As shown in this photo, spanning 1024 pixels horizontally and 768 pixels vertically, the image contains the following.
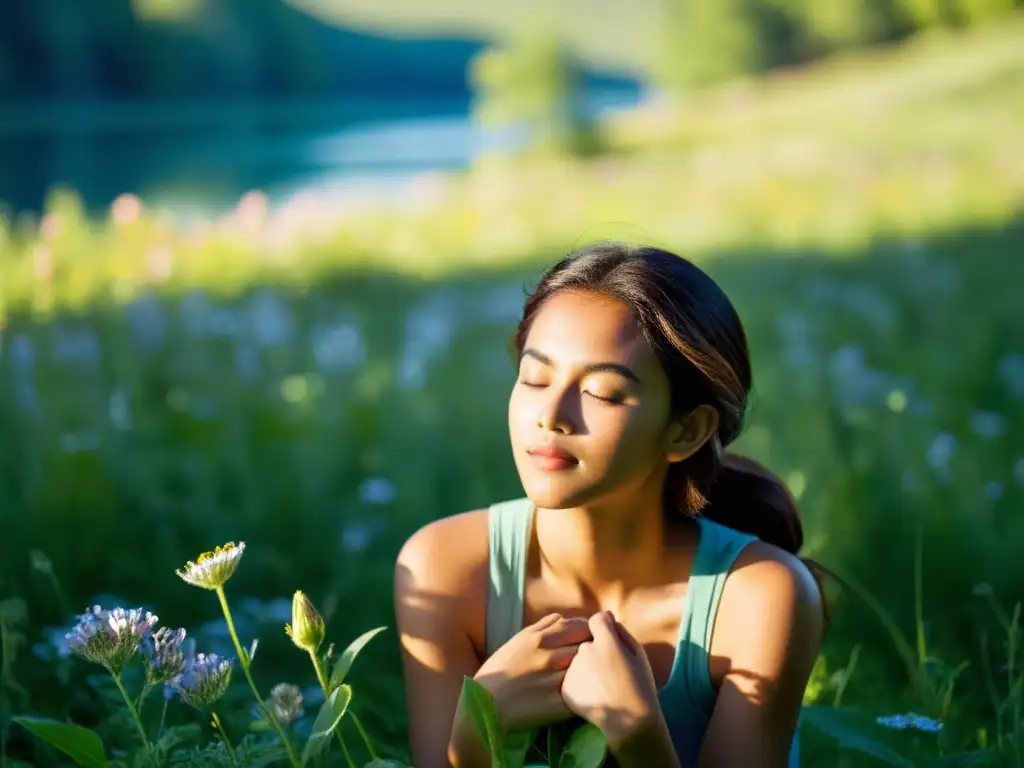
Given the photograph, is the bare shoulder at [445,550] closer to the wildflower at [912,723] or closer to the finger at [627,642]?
the finger at [627,642]

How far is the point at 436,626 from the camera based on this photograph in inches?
55.3

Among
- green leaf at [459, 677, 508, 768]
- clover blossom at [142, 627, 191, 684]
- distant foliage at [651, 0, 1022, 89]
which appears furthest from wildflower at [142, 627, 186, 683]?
distant foliage at [651, 0, 1022, 89]

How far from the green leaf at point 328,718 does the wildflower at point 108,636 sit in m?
0.18

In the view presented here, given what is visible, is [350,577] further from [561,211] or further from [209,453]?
[561,211]

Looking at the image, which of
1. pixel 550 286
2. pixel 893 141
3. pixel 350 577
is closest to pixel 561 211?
pixel 893 141

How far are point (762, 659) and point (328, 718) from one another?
0.47 m

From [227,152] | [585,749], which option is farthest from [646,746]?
[227,152]

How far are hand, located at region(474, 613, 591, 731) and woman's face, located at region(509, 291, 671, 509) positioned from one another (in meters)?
0.14

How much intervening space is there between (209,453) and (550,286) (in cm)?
175

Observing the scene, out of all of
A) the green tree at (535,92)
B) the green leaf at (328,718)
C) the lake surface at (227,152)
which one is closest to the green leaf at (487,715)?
the green leaf at (328,718)

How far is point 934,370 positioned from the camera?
3.57m

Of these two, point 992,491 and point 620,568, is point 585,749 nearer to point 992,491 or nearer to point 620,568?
point 620,568

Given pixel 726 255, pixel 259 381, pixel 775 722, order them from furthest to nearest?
pixel 726 255
pixel 259 381
pixel 775 722

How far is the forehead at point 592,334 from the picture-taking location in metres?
1.30
